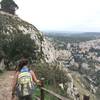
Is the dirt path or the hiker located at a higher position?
the hiker

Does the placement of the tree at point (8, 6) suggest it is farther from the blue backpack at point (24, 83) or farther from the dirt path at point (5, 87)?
the blue backpack at point (24, 83)

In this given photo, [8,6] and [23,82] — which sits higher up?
[8,6]

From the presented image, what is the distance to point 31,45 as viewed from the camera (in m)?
23.0

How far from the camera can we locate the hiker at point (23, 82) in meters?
7.46

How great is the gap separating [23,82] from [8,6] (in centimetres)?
3959

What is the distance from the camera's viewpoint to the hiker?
746cm

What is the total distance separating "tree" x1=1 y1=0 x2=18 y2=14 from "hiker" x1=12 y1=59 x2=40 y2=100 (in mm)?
38243

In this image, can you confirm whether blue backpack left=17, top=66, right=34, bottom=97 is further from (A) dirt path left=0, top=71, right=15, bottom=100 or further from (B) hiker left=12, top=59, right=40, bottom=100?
(A) dirt path left=0, top=71, right=15, bottom=100

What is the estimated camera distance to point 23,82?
24.5ft

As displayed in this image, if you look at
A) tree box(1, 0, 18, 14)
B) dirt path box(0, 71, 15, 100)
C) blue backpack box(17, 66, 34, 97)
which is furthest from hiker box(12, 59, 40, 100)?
tree box(1, 0, 18, 14)

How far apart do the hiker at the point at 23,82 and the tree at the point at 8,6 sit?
38.2 meters

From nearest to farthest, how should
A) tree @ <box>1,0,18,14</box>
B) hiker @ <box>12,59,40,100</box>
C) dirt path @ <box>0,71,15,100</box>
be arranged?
1. hiker @ <box>12,59,40,100</box>
2. dirt path @ <box>0,71,15,100</box>
3. tree @ <box>1,0,18,14</box>

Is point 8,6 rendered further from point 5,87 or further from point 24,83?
point 24,83

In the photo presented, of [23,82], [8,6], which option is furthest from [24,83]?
[8,6]
